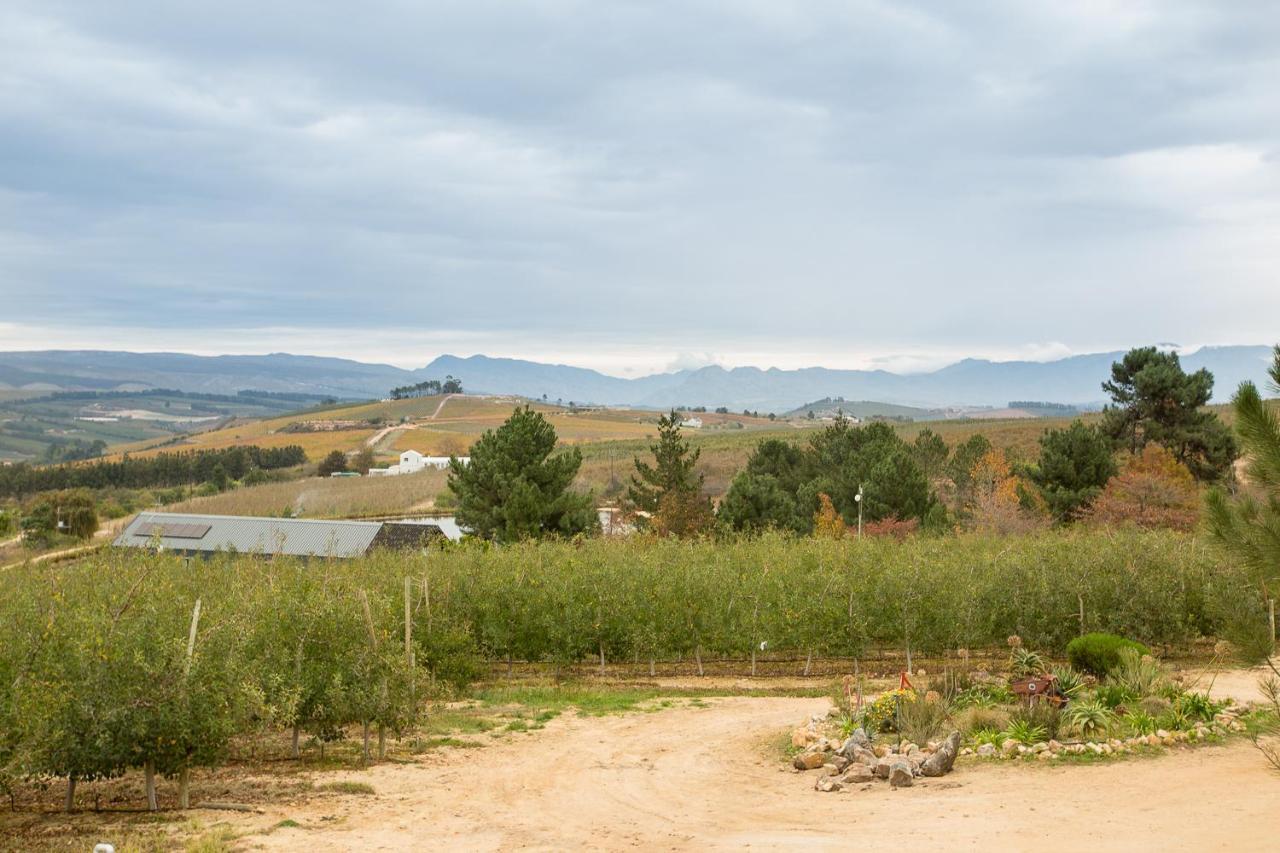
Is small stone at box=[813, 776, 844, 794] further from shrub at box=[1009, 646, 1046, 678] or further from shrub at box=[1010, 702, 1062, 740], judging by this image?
shrub at box=[1009, 646, 1046, 678]

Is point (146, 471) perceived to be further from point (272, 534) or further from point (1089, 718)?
point (1089, 718)

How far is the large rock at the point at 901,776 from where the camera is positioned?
48.7 ft

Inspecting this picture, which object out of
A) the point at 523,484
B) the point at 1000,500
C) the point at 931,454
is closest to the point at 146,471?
the point at 523,484

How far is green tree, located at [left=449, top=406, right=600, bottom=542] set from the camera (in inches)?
1687

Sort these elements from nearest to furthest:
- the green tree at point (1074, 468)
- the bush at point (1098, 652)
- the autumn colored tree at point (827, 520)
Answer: the bush at point (1098, 652) → the autumn colored tree at point (827, 520) → the green tree at point (1074, 468)

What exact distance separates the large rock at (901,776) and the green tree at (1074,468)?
107 ft

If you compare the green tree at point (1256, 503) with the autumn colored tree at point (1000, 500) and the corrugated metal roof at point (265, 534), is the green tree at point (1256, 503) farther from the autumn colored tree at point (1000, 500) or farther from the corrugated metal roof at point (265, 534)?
the corrugated metal roof at point (265, 534)

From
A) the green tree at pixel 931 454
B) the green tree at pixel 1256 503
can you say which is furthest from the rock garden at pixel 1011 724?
the green tree at pixel 931 454

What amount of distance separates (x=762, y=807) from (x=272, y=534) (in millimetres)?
45190

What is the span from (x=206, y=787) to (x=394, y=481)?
261 ft

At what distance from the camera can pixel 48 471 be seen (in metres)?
Answer: 116

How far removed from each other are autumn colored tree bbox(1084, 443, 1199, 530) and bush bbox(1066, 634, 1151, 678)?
1843cm

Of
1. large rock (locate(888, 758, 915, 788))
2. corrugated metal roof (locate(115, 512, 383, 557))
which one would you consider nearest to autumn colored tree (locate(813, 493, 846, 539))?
corrugated metal roof (locate(115, 512, 383, 557))

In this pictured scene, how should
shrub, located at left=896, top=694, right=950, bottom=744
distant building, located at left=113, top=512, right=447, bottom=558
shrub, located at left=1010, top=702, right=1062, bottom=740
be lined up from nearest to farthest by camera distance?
shrub, located at left=1010, top=702, right=1062, bottom=740, shrub, located at left=896, top=694, right=950, bottom=744, distant building, located at left=113, top=512, right=447, bottom=558
